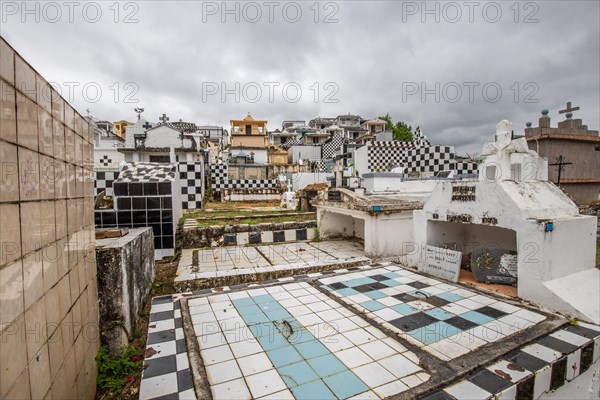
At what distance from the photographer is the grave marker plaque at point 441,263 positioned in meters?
5.04

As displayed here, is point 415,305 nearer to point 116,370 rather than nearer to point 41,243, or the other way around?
point 116,370

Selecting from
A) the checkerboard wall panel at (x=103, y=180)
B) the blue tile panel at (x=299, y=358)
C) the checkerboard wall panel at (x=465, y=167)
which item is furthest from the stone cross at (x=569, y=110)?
the checkerboard wall panel at (x=103, y=180)

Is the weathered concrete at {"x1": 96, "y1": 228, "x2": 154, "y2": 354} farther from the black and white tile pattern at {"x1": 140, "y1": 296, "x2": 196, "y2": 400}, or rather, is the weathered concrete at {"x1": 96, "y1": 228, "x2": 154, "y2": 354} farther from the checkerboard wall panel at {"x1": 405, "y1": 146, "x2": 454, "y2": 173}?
the checkerboard wall panel at {"x1": 405, "y1": 146, "x2": 454, "y2": 173}

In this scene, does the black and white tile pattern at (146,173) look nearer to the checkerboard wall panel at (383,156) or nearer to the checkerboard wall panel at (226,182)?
the checkerboard wall panel at (383,156)

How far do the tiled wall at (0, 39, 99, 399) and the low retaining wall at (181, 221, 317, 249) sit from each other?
15.7 feet

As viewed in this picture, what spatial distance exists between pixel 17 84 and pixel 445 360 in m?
3.81

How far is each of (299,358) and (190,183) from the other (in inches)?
286

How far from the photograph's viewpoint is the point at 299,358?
2.91 metres

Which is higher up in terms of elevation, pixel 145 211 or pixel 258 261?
pixel 145 211

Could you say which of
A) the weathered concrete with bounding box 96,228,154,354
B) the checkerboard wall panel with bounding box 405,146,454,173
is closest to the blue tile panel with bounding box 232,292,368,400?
the weathered concrete with bounding box 96,228,154,354

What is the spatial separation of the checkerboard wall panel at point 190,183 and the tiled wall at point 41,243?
Result: 5.85 meters

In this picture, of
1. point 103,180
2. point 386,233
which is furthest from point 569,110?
point 103,180

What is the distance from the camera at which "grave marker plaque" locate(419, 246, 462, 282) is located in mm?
5039

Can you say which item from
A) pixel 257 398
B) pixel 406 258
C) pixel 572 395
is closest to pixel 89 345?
pixel 257 398
